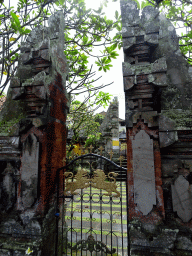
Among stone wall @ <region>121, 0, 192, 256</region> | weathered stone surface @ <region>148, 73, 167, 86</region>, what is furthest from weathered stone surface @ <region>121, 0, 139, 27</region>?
weathered stone surface @ <region>148, 73, 167, 86</region>

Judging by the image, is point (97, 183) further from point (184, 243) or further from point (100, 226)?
→ point (100, 226)

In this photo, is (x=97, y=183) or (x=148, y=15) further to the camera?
(x=97, y=183)

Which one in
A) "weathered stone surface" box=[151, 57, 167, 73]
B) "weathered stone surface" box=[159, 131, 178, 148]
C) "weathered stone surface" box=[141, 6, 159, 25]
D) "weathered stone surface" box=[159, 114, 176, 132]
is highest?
"weathered stone surface" box=[141, 6, 159, 25]

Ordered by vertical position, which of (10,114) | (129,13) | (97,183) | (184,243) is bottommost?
(184,243)

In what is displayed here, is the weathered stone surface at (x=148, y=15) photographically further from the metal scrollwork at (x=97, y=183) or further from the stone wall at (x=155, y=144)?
the metal scrollwork at (x=97, y=183)

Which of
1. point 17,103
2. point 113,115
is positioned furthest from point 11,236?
point 113,115

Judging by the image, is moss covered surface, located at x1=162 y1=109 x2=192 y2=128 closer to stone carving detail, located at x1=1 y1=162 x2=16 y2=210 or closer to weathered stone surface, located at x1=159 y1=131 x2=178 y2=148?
weathered stone surface, located at x1=159 y1=131 x2=178 y2=148

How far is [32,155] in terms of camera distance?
3.34 meters

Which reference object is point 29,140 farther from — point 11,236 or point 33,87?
point 11,236

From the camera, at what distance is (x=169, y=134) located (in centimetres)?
288

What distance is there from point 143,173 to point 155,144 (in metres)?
0.55

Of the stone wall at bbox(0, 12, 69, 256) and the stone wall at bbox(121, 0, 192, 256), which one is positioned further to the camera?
the stone wall at bbox(0, 12, 69, 256)

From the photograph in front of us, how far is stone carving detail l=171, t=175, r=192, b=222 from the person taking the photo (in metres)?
2.75

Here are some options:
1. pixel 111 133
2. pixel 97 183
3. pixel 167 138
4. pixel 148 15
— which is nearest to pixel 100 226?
pixel 97 183
